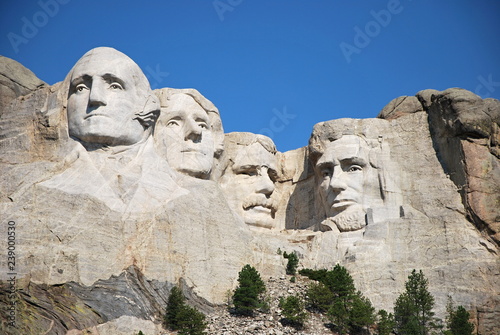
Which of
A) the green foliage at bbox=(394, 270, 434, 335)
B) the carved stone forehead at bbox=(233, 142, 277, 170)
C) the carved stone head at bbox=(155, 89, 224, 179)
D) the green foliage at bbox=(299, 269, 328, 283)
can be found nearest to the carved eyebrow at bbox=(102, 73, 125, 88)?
the carved stone head at bbox=(155, 89, 224, 179)

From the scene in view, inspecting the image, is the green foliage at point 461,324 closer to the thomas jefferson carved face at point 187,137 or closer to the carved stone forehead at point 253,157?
the thomas jefferson carved face at point 187,137

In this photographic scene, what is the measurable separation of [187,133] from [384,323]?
28.3 feet

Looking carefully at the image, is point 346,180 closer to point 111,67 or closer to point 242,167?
point 242,167

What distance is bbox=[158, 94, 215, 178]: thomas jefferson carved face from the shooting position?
3603cm

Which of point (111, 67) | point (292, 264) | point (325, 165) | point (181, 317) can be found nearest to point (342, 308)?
point (292, 264)

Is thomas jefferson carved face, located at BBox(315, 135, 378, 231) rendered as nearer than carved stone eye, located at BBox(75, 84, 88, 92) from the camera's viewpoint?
No

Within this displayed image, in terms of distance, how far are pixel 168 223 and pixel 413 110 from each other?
1032 centimetres

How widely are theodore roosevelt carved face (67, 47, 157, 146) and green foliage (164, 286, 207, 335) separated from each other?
4.96 metres

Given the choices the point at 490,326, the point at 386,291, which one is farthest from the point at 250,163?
the point at 490,326

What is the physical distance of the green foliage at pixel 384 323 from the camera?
32.1 meters

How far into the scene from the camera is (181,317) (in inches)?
1201

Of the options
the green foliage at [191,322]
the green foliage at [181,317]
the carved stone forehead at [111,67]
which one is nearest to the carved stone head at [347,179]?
the carved stone forehead at [111,67]

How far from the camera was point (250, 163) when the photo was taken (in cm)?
3934

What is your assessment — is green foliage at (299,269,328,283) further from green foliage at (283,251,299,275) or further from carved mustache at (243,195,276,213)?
carved mustache at (243,195,276,213)
